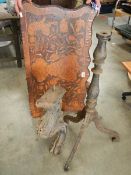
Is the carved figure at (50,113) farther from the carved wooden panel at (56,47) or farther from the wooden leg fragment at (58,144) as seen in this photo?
the carved wooden panel at (56,47)

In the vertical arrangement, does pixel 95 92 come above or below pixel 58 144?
above

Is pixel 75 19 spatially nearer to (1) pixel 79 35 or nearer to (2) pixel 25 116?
(1) pixel 79 35

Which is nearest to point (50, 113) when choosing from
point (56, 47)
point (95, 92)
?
point (95, 92)

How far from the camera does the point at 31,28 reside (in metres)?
1.49

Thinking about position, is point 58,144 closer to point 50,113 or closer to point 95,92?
point 50,113

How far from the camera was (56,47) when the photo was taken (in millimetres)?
1590

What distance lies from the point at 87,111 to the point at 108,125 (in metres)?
0.46

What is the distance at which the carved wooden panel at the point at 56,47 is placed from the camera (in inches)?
58.2

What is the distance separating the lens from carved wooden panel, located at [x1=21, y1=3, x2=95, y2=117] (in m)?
1.48

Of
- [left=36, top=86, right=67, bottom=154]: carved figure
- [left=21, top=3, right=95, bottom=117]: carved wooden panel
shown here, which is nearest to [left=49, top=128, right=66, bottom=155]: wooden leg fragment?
[left=36, top=86, right=67, bottom=154]: carved figure

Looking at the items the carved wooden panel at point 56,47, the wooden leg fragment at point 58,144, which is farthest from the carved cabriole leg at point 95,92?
the carved wooden panel at point 56,47

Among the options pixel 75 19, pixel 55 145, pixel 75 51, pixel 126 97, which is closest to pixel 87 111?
pixel 55 145

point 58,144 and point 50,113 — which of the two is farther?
point 58,144

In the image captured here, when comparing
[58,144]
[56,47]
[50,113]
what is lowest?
[58,144]
